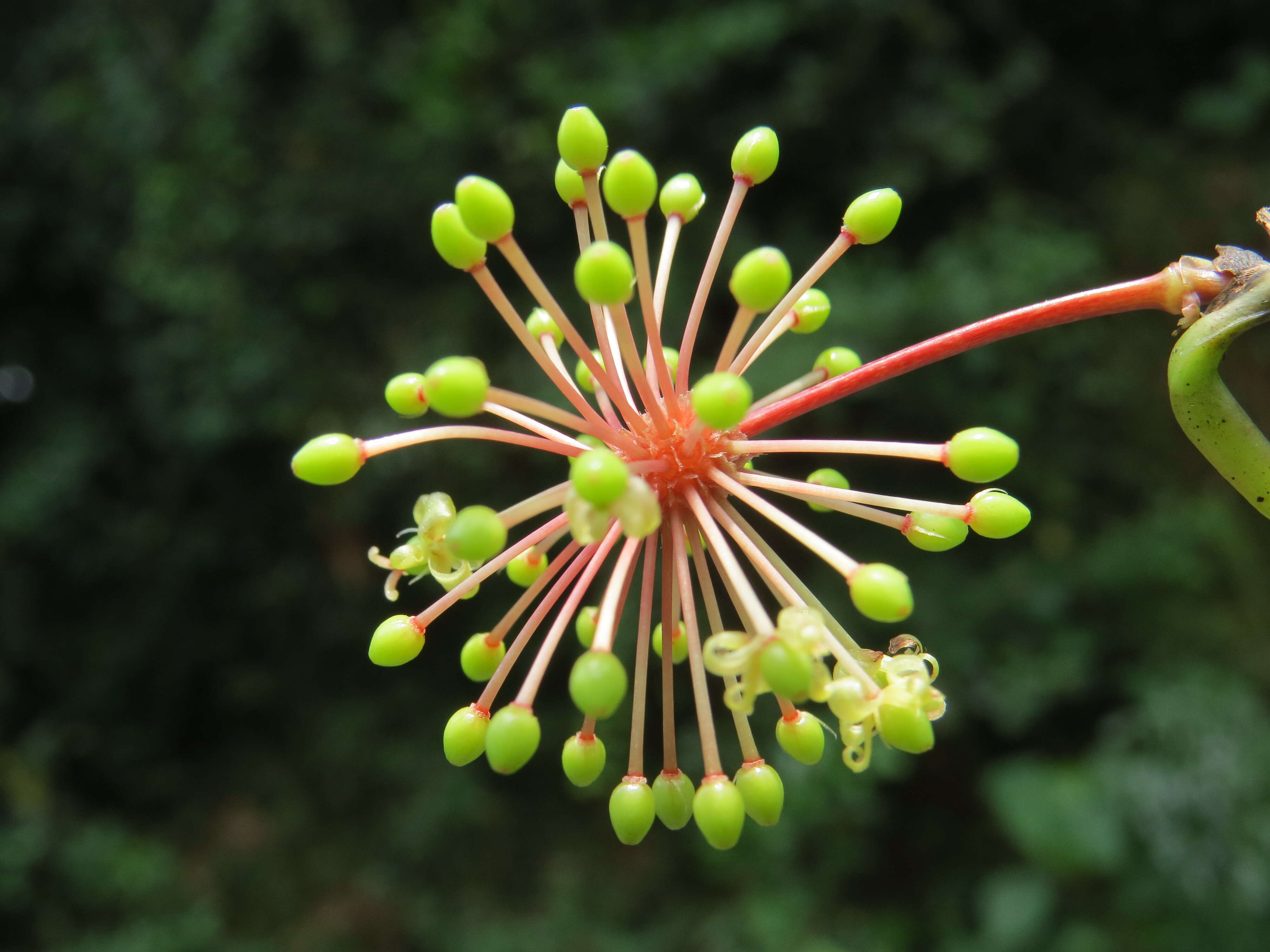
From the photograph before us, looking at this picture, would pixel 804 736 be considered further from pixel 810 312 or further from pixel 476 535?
pixel 810 312

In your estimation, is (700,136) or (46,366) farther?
(46,366)

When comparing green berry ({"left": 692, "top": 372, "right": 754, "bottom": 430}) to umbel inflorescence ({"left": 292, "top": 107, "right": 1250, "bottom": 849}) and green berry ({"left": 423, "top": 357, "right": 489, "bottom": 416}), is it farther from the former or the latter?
green berry ({"left": 423, "top": 357, "right": 489, "bottom": 416})

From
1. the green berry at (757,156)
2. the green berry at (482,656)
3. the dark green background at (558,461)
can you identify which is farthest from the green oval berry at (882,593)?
the dark green background at (558,461)

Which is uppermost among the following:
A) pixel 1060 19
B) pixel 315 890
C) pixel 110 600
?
pixel 1060 19

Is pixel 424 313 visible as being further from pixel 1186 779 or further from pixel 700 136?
pixel 1186 779

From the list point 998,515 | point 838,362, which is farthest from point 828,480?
point 998,515

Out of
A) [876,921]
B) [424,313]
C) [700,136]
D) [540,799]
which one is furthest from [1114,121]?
[540,799]
